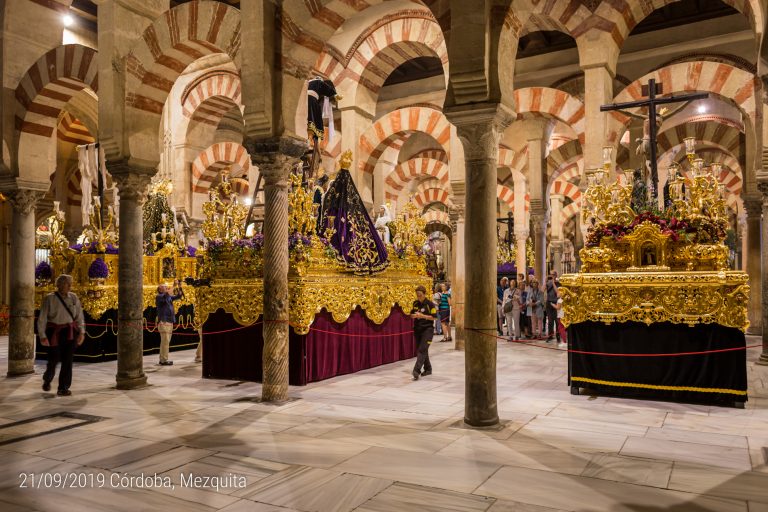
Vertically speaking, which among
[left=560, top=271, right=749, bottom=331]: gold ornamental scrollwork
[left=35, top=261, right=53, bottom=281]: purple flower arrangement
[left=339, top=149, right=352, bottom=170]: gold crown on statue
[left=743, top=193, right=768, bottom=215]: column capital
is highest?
[left=339, top=149, right=352, bottom=170]: gold crown on statue

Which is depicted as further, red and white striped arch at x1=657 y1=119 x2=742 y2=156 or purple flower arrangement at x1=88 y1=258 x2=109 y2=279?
red and white striped arch at x1=657 y1=119 x2=742 y2=156

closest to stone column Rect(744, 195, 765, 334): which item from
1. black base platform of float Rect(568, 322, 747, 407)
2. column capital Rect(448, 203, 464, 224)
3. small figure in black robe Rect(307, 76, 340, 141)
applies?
column capital Rect(448, 203, 464, 224)

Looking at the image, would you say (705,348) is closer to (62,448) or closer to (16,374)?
(62,448)

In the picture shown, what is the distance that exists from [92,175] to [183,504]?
29.5 feet

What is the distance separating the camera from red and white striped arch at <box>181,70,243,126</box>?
11602 millimetres

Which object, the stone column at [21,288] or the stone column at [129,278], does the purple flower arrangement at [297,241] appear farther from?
the stone column at [21,288]

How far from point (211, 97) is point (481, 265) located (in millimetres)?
9260

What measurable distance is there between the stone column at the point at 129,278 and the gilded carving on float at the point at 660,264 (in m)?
4.55

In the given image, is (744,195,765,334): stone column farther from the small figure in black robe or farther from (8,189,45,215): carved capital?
(8,189,45,215): carved capital

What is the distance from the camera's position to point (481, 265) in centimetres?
452

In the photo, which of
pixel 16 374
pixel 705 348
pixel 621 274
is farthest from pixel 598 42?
pixel 16 374

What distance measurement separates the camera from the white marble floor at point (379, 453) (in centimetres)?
309

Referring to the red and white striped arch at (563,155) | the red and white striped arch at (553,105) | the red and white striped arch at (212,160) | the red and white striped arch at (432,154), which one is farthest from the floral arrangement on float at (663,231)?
the red and white striped arch at (432,154)

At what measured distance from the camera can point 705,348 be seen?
17.4 feet
